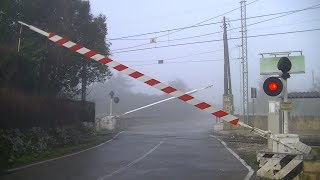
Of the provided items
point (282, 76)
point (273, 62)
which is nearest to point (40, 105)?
point (282, 76)

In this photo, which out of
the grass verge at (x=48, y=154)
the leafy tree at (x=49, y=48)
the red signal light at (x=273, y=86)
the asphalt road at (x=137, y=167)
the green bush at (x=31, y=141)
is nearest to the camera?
the red signal light at (x=273, y=86)

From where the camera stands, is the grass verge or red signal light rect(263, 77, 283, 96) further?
the grass verge

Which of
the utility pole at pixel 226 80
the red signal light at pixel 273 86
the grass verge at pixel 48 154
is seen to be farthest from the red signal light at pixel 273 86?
the utility pole at pixel 226 80

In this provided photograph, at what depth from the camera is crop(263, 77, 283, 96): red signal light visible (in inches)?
351

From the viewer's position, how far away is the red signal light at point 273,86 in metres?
8.91

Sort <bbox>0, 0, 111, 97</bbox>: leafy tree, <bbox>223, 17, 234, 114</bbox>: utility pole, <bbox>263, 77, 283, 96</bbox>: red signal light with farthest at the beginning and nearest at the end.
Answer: <bbox>223, 17, 234, 114</bbox>: utility pole < <bbox>0, 0, 111, 97</bbox>: leafy tree < <bbox>263, 77, 283, 96</bbox>: red signal light

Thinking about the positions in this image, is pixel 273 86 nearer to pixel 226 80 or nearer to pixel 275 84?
pixel 275 84

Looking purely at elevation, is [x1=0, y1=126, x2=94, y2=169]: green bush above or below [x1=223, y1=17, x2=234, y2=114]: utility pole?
below

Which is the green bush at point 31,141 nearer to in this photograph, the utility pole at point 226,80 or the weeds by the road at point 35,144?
the weeds by the road at point 35,144

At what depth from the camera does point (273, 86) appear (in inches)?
352

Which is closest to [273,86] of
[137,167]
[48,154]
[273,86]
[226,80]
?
[273,86]

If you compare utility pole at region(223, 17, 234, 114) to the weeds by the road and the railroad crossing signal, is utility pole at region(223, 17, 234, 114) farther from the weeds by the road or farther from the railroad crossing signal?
the railroad crossing signal

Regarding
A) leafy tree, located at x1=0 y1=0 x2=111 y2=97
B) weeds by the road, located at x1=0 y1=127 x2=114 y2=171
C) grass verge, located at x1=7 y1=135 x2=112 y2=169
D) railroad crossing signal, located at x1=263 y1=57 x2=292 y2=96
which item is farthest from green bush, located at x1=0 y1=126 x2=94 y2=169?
railroad crossing signal, located at x1=263 y1=57 x2=292 y2=96

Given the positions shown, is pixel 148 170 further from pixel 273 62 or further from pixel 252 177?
pixel 273 62
